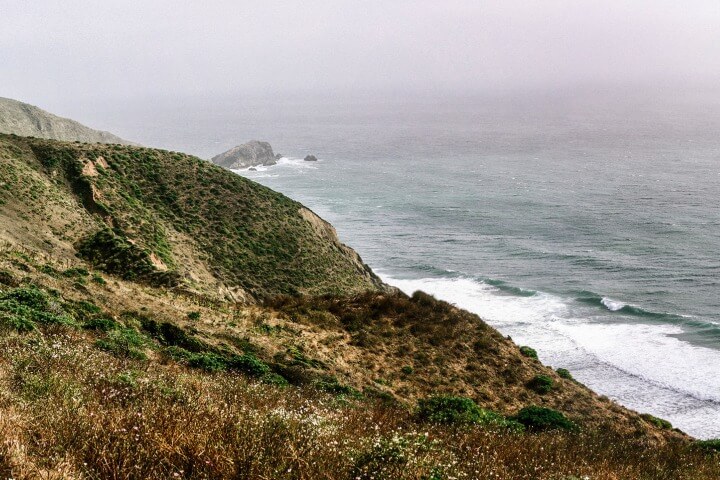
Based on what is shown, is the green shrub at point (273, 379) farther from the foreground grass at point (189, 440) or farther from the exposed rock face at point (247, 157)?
the exposed rock face at point (247, 157)

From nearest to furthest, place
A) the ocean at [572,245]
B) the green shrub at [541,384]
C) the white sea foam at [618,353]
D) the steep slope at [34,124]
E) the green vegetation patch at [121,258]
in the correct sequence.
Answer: the green shrub at [541,384]
the green vegetation patch at [121,258]
the white sea foam at [618,353]
the ocean at [572,245]
the steep slope at [34,124]

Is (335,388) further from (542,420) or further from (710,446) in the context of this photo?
(710,446)

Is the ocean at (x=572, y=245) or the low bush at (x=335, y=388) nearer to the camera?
the low bush at (x=335, y=388)

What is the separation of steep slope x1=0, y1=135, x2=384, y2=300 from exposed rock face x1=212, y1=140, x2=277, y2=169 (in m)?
Result: 101

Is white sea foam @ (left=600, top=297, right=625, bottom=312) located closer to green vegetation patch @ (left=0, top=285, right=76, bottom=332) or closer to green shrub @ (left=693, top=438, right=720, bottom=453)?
green shrub @ (left=693, top=438, right=720, bottom=453)

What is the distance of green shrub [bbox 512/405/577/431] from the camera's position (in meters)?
16.5

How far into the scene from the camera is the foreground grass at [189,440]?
4.82 metres

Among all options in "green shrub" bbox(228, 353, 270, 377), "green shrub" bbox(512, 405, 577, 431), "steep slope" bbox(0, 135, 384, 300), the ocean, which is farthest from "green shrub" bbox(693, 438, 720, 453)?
"steep slope" bbox(0, 135, 384, 300)

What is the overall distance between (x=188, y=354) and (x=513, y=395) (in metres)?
13.7

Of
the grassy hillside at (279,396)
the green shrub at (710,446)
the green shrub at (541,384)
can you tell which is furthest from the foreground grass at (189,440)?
the green shrub at (541,384)

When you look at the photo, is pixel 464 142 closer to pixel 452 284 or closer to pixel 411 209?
pixel 411 209

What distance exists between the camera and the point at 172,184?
1751 inches

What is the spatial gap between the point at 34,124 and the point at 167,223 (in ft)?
311

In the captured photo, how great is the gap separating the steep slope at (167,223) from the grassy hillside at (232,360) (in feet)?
0.56
